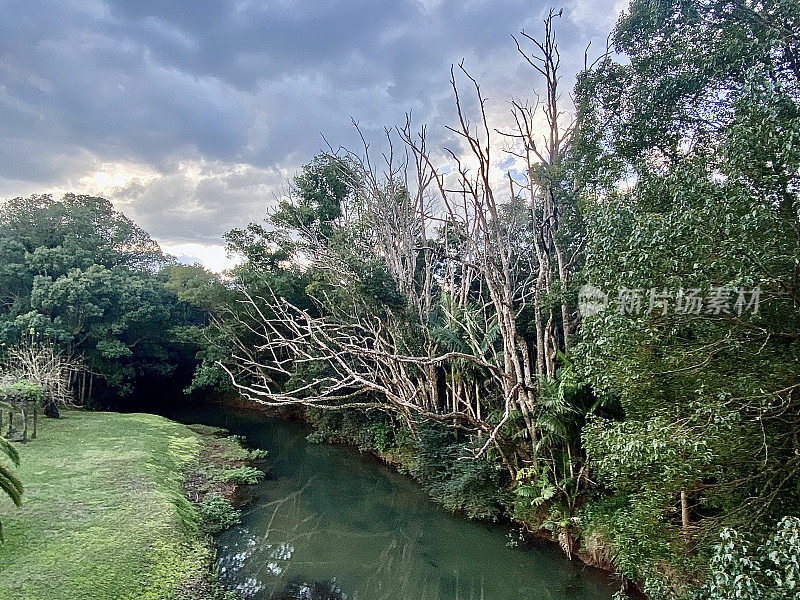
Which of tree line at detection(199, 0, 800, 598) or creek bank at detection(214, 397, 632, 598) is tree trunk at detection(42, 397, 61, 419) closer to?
creek bank at detection(214, 397, 632, 598)

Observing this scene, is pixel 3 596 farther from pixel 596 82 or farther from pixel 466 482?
pixel 596 82

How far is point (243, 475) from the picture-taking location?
33.2ft

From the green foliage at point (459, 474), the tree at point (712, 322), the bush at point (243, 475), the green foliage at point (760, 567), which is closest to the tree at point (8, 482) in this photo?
the bush at point (243, 475)

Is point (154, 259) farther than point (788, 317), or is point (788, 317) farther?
point (154, 259)

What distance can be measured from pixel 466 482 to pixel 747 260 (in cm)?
592

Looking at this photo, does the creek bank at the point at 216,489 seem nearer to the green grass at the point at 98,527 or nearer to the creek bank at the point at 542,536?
the green grass at the point at 98,527

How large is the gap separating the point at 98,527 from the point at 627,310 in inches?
277

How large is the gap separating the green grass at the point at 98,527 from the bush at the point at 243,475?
37.8 inches

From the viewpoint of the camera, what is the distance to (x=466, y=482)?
7.81m

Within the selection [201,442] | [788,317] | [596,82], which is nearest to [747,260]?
[788,317]

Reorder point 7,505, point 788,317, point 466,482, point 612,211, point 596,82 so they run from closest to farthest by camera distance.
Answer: point 788,317 → point 612,211 → point 7,505 → point 596,82 → point 466,482

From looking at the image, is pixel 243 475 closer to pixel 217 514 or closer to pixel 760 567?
pixel 217 514

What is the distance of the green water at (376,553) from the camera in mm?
5922

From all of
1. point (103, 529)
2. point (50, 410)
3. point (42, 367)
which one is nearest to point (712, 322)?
point (103, 529)
